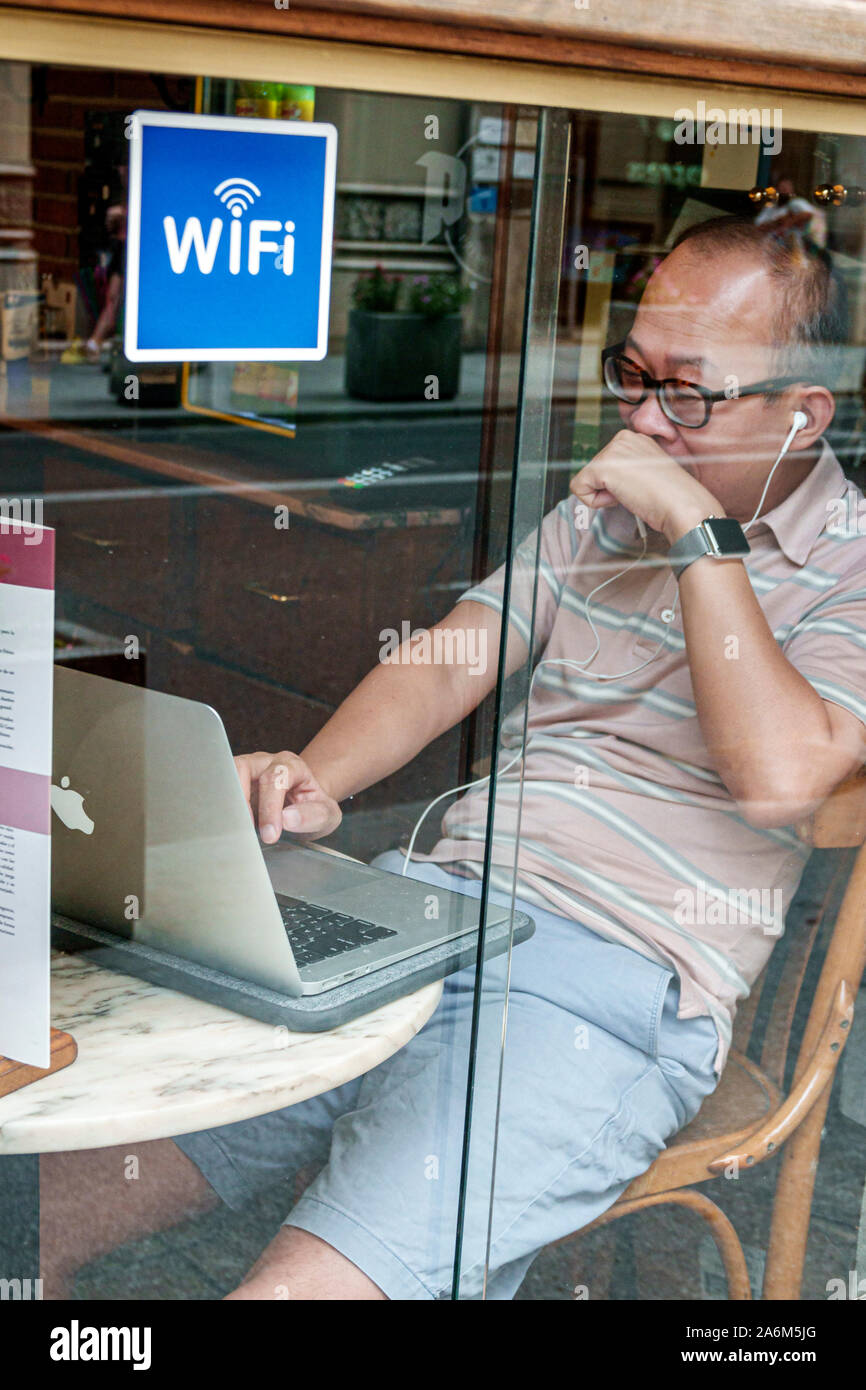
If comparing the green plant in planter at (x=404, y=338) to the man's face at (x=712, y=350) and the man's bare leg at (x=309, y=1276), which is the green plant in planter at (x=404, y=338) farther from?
the man's bare leg at (x=309, y=1276)

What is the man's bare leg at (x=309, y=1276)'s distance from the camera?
3.38ft

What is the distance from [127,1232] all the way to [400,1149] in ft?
0.78

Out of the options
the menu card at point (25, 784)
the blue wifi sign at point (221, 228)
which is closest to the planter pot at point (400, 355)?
the blue wifi sign at point (221, 228)

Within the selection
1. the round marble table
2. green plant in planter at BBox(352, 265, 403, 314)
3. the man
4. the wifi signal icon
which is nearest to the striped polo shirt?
the man

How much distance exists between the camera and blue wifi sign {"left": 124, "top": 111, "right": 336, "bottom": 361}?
854 millimetres

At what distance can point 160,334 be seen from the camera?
888 mm

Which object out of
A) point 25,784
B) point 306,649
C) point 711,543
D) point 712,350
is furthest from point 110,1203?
point 712,350

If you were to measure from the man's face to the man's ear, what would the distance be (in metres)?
0.03

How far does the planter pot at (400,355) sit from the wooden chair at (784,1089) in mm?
635

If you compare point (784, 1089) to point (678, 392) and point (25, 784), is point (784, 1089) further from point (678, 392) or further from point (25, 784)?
point (25, 784)

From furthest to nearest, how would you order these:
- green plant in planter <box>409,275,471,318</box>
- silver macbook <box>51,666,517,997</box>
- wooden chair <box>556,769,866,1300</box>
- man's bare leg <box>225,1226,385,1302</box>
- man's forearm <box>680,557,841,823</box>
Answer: green plant in planter <box>409,275,471,318</box>, wooden chair <box>556,769,866,1300</box>, man's forearm <box>680,557,841,823</box>, man's bare leg <box>225,1226,385,1302</box>, silver macbook <box>51,666,517,997</box>

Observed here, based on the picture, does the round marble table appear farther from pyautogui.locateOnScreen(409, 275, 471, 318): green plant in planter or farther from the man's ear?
pyautogui.locateOnScreen(409, 275, 471, 318): green plant in planter
